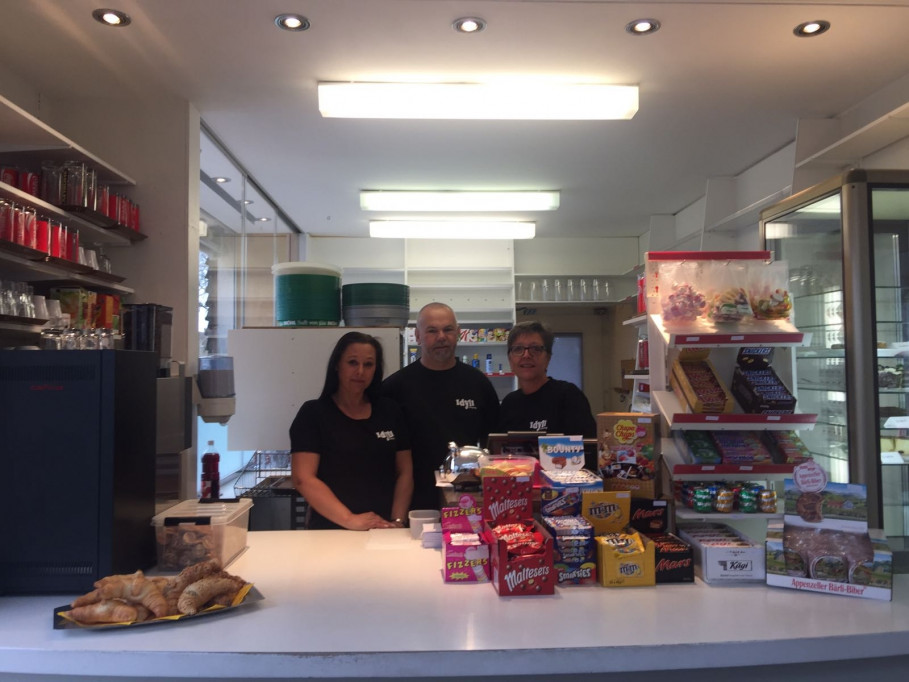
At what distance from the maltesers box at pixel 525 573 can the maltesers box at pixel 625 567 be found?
147 mm

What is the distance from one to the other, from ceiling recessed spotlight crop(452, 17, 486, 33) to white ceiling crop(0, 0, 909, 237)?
1.6 inches

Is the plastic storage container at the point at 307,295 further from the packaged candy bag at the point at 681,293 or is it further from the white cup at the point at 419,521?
the packaged candy bag at the point at 681,293

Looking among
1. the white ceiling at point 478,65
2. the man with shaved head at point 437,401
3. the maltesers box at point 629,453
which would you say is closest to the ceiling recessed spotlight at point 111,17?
the white ceiling at point 478,65

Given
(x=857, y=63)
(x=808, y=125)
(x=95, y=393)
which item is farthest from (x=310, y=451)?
(x=808, y=125)

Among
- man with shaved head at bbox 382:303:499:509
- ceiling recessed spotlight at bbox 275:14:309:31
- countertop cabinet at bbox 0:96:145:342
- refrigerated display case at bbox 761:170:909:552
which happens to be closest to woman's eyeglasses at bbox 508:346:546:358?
man with shaved head at bbox 382:303:499:509

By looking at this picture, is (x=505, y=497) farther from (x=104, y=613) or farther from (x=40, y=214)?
(x=40, y=214)

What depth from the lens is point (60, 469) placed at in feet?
Answer: 5.21

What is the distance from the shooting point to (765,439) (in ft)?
6.43

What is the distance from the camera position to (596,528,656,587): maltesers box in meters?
1.63

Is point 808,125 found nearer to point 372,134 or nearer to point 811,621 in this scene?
point 372,134

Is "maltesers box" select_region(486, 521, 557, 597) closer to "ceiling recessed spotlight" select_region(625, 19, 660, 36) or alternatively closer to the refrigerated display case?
the refrigerated display case

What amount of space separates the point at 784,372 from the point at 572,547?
4.10 feet

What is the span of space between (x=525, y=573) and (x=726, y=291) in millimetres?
1022

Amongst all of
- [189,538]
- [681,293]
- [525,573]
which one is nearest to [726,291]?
[681,293]
